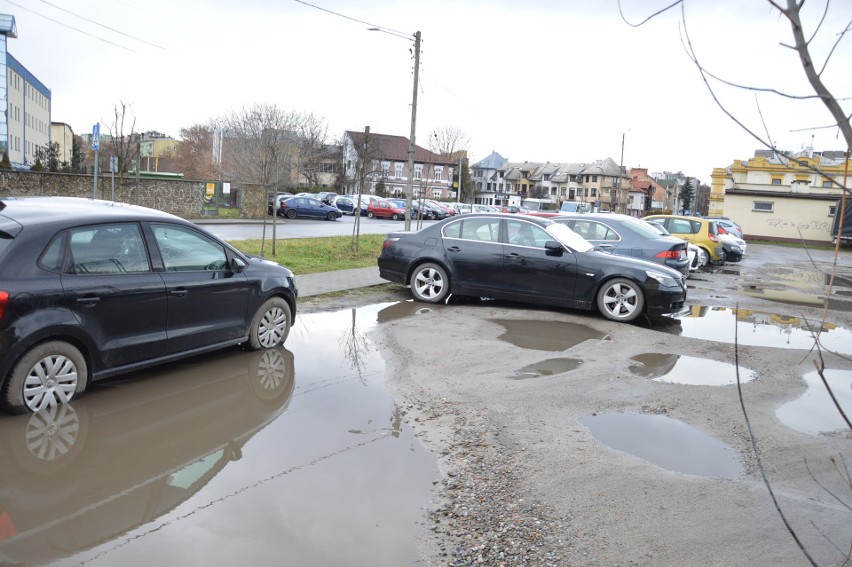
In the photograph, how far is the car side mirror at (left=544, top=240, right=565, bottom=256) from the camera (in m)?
11.0

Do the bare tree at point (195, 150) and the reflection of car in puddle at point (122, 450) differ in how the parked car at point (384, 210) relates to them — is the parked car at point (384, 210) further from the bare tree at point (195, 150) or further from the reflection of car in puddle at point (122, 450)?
the reflection of car in puddle at point (122, 450)

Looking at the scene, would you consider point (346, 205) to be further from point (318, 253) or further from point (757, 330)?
point (757, 330)

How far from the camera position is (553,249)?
10984 millimetres

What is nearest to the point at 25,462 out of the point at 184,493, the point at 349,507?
the point at 184,493

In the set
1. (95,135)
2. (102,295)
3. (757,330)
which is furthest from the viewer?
(95,135)

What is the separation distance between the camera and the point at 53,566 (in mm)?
3473

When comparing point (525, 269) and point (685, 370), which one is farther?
point (525, 269)

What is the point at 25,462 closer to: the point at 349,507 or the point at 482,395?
the point at 349,507

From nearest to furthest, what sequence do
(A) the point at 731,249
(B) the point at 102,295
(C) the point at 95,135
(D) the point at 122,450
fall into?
(D) the point at 122,450
(B) the point at 102,295
(C) the point at 95,135
(A) the point at 731,249

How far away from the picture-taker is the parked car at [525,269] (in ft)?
35.2

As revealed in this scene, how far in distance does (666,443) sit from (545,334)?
13.6ft

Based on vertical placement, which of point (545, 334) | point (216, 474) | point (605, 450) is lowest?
point (216, 474)

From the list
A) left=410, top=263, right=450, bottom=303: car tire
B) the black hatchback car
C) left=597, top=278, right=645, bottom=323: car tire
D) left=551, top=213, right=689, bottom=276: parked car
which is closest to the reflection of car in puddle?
the black hatchback car

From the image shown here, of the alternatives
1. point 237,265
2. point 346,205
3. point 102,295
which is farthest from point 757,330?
point 346,205
